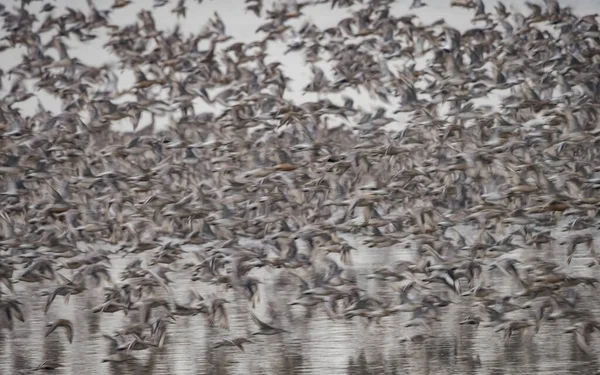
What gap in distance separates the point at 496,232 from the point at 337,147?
12.8ft

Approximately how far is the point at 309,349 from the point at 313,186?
4.46 metres

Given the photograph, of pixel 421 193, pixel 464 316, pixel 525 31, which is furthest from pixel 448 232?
pixel 464 316

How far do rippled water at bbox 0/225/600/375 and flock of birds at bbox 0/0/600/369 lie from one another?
0.53ft

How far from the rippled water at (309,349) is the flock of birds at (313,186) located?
16 cm

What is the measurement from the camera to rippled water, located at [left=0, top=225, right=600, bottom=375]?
1341 cm

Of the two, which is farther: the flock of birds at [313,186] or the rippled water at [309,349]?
the flock of birds at [313,186]

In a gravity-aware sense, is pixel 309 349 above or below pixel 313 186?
below

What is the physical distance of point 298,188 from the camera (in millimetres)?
18297

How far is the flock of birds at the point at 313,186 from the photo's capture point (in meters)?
15.0

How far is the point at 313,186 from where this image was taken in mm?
18234

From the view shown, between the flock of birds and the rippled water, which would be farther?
the flock of birds

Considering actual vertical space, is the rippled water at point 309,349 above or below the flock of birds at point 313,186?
below

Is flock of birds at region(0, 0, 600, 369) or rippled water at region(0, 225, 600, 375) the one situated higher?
flock of birds at region(0, 0, 600, 369)

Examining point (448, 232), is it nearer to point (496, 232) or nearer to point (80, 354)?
point (496, 232)
